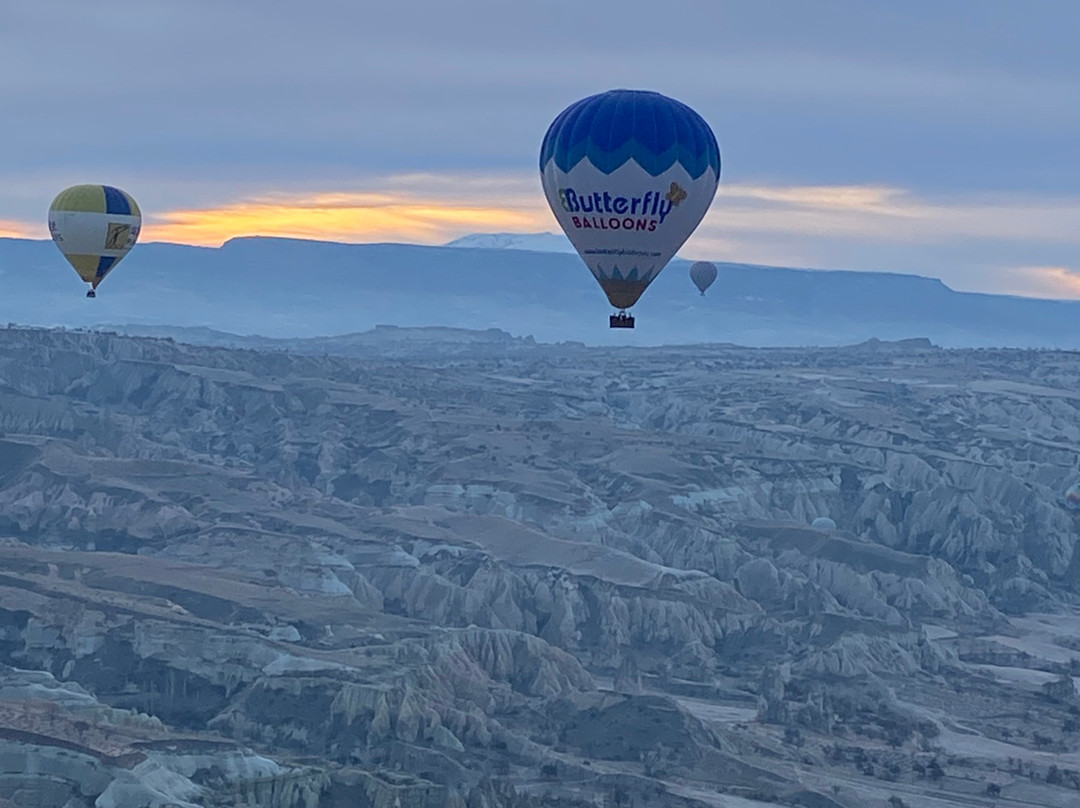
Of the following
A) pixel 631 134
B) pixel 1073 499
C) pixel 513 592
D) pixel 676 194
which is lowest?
pixel 513 592

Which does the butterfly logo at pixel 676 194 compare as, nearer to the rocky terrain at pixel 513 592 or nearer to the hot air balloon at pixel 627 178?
the hot air balloon at pixel 627 178

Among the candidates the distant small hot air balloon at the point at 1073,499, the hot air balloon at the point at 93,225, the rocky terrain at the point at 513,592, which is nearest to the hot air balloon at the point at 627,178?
the rocky terrain at the point at 513,592

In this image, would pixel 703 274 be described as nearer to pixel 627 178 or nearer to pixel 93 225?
pixel 93 225

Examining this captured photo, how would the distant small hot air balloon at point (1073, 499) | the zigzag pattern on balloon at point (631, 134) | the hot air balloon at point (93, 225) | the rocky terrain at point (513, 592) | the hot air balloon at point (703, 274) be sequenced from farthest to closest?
the hot air balloon at point (703, 274) → the distant small hot air balloon at point (1073, 499) → the hot air balloon at point (93, 225) → the rocky terrain at point (513, 592) → the zigzag pattern on balloon at point (631, 134)

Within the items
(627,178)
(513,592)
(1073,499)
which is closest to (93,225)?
(513,592)

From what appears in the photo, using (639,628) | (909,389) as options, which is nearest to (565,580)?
(639,628)

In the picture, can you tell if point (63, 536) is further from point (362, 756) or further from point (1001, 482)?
point (1001, 482)
